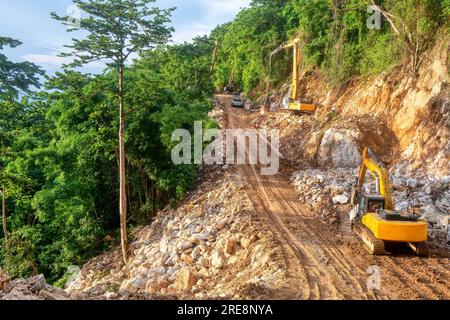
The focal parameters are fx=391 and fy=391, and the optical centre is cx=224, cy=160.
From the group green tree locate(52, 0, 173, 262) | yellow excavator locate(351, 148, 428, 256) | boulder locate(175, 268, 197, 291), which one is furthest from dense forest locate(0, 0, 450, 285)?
yellow excavator locate(351, 148, 428, 256)

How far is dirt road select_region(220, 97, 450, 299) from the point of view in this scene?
7.29 meters

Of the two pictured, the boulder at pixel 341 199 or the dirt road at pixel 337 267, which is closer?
the dirt road at pixel 337 267

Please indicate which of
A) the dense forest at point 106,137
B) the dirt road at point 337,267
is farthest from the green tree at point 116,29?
the dirt road at point 337,267

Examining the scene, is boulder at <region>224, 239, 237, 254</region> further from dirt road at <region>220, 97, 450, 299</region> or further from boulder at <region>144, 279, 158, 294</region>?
boulder at <region>144, 279, 158, 294</region>

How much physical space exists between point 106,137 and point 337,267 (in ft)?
37.1

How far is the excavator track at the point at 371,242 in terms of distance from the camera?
909cm

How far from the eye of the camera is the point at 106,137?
648 inches

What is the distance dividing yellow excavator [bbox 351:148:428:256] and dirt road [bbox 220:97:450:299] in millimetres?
307

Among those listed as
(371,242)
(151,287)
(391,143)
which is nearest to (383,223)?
(371,242)

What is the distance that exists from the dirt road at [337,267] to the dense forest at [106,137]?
241 inches

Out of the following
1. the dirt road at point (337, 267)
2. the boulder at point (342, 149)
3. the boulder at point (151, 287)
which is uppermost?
the boulder at point (342, 149)

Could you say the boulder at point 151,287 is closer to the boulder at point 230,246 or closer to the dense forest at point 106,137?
the boulder at point 230,246

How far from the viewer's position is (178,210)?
15.6m
